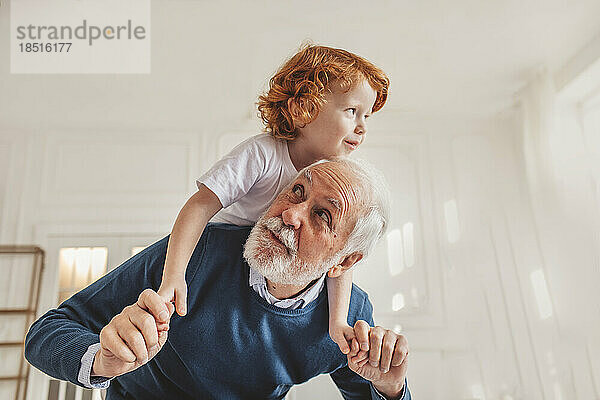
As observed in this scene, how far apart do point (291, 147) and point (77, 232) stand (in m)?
1.24

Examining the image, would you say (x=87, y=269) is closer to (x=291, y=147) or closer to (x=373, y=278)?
(x=373, y=278)

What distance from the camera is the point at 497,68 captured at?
201 cm

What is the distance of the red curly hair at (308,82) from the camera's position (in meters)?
0.86

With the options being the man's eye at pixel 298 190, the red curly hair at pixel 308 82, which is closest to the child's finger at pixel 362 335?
the man's eye at pixel 298 190

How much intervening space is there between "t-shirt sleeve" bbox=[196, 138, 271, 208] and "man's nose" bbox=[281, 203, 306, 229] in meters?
0.10

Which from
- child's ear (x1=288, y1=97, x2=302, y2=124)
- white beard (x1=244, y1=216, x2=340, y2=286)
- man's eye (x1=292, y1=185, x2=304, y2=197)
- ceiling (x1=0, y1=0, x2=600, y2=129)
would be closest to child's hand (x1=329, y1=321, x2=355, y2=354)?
white beard (x1=244, y1=216, x2=340, y2=286)

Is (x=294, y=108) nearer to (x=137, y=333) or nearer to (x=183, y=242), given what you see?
(x=183, y=242)

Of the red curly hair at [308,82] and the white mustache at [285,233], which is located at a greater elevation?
the red curly hair at [308,82]

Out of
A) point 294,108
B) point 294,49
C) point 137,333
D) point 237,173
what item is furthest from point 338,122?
point 294,49

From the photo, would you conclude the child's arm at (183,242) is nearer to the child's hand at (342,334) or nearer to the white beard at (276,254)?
the white beard at (276,254)

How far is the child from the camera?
2.72ft

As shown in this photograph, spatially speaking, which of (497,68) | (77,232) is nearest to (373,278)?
(497,68)

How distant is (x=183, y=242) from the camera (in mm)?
790

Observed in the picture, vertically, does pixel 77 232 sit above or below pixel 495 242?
above
